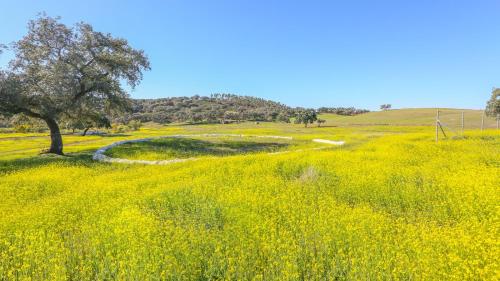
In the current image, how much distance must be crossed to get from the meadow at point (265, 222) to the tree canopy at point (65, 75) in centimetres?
1043

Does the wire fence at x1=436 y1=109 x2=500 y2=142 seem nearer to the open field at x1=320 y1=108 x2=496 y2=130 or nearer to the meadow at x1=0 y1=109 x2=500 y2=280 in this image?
the open field at x1=320 y1=108 x2=496 y2=130

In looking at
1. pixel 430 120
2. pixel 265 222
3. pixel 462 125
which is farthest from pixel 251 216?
pixel 430 120

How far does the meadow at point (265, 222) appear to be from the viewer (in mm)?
6984

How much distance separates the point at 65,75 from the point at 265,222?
28.9 m

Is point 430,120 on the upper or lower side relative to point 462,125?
lower

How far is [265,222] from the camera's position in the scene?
29.6 ft

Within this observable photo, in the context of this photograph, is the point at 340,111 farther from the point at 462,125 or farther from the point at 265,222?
the point at 265,222

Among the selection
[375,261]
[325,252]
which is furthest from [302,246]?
[375,261]

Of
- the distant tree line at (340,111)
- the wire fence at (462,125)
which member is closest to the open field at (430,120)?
the wire fence at (462,125)

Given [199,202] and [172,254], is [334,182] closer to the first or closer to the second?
[199,202]

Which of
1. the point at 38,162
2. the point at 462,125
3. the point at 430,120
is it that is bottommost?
the point at 38,162

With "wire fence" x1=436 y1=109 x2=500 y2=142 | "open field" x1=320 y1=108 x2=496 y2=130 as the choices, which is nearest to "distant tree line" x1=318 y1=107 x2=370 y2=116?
"open field" x1=320 y1=108 x2=496 y2=130

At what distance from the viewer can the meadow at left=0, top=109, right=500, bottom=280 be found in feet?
22.9

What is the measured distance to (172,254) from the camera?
7.65 meters
